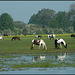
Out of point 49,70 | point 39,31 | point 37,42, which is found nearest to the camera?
point 49,70

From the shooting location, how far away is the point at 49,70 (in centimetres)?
1806

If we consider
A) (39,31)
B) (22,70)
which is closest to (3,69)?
(22,70)

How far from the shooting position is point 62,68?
1877cm

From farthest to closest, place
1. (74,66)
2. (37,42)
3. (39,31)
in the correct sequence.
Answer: (39,31) → (37,42) → (74,66)

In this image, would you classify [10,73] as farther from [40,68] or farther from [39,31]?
[39,31]

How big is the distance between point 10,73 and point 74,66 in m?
4.39

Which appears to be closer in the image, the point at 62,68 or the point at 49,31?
the point at 62,68

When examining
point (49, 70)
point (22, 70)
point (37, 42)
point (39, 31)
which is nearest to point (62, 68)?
point (49, 70)

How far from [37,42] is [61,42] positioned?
3017mm

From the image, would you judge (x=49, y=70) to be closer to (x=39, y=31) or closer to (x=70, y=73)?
(x=70, y=73)

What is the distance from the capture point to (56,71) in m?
17.6

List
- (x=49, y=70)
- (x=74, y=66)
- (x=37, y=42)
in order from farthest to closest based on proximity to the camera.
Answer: (x=37, y=42) < (x=74, y=66) < (x=49, y=70)

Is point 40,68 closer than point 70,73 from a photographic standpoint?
No

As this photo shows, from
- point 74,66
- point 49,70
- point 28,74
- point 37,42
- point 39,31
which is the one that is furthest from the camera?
point 39,31
